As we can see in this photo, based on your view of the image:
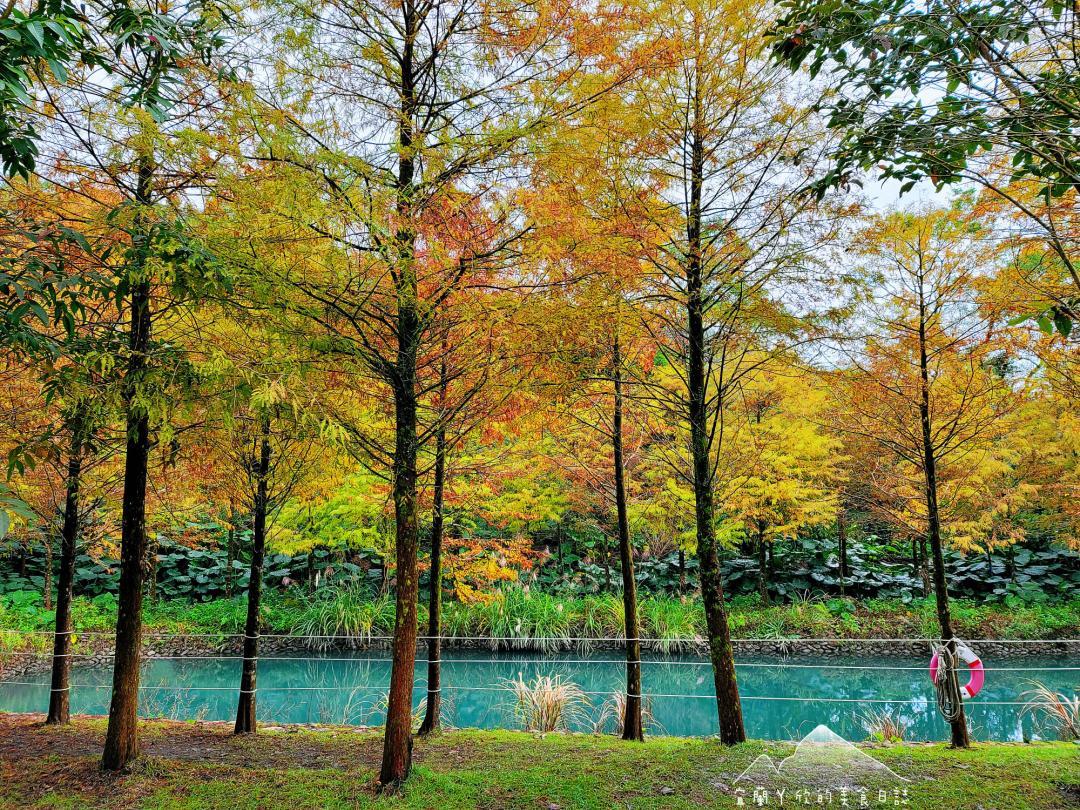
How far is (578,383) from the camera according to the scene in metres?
5.29

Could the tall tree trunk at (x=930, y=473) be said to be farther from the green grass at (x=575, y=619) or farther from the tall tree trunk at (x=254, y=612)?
the green grass at (x=575, y=619)

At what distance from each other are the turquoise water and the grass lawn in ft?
8.96

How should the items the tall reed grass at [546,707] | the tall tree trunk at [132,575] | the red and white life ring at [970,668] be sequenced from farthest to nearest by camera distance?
1. the tall reed grass at [546,707]
2. the red and white life ring at [970,668]
3. the tall tree trunk at [132,575]

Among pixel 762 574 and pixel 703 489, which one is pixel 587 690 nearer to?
pixel 762 574

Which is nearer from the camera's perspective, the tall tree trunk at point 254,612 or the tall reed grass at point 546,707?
the tall tree trunk at point 254,612

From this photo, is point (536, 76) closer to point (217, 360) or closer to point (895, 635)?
point (217, 360)

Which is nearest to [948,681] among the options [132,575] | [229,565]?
[132,575]

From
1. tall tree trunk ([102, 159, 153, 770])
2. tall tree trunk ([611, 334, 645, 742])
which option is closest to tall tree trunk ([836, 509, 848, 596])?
tall tree trunk ([611, 334, 645, 742])

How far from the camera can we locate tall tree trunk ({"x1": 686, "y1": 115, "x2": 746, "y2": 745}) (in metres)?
5.27

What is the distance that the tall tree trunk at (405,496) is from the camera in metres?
4.24

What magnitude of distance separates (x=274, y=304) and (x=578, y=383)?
2461 millimetres

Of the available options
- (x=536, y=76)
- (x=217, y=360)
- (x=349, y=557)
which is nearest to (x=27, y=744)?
(x=217, y=360)

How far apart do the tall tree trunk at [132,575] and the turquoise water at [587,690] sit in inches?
150

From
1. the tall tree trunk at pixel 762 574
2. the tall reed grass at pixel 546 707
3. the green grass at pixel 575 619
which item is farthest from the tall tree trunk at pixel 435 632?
the tall tree trunk at pixel 762 574
